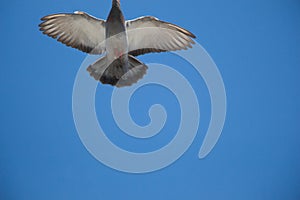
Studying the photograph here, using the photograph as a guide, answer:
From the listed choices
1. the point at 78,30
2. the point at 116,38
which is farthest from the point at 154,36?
the point at 78,30

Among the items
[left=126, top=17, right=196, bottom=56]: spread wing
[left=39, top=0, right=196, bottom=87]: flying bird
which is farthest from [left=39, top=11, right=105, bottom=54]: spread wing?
[left=126, top=17, right=196, bottom=56]: spread wing

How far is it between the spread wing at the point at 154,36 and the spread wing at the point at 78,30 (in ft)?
0.42

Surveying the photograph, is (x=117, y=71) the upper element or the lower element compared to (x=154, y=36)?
lower

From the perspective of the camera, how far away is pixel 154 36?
184 cm

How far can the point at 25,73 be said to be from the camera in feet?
7.08

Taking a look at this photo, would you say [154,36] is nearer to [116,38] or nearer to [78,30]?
[116,38]

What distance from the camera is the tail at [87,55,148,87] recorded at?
6.16 ft

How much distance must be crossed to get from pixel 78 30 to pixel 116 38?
165mm

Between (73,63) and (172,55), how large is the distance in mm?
477

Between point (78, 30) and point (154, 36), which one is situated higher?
point (154, 36)

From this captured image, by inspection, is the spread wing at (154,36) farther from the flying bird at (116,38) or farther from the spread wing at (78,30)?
the spread wing at (78,30)

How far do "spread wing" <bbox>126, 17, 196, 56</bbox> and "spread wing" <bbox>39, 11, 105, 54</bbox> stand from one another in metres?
0.13

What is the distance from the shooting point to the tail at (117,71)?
1877 millimetres

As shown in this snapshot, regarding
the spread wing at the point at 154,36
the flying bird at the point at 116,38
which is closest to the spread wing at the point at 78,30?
the flying bird at the point at 116,38
